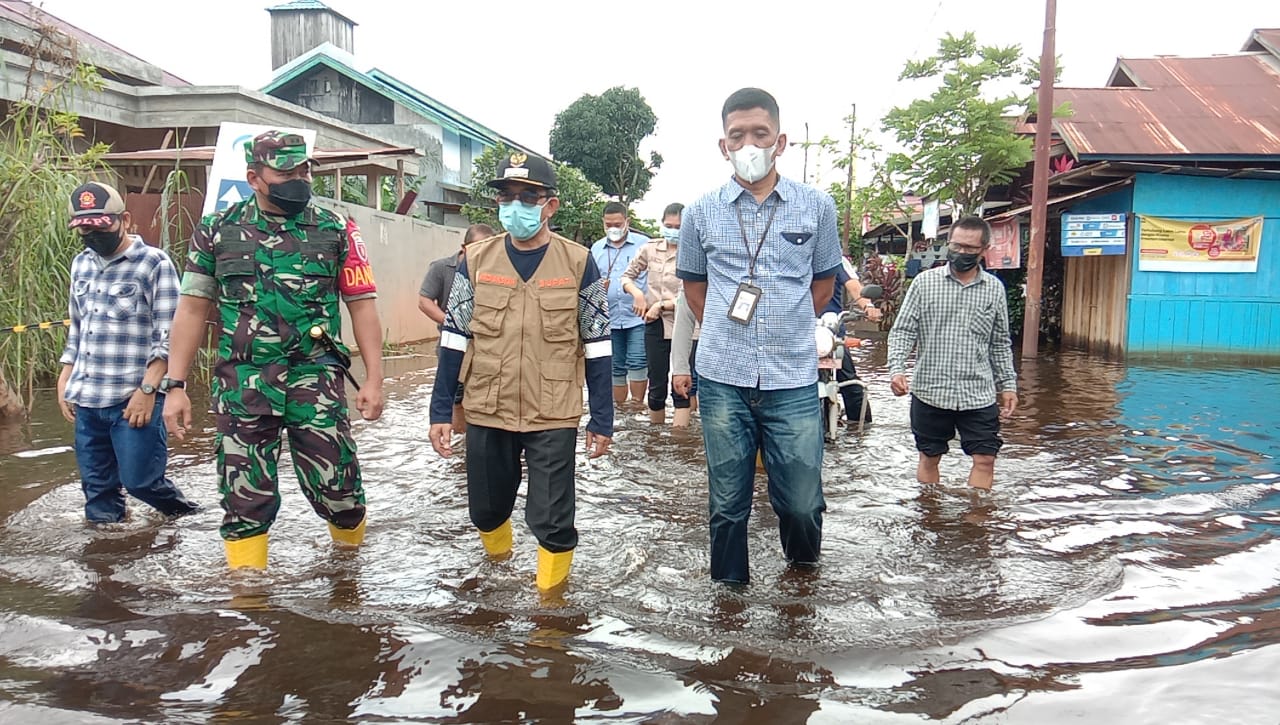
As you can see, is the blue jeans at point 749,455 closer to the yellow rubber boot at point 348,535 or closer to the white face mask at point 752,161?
the white face mask at point 752,161

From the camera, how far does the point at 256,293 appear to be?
354 centimetres

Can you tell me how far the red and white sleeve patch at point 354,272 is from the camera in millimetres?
3777

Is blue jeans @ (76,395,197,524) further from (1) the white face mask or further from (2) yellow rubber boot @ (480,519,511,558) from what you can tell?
(1) the white face mask

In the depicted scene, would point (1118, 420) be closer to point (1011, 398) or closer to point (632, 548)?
point (1011, 398)

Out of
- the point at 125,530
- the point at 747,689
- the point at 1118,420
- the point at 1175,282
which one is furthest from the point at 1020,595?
the point at 1175,282

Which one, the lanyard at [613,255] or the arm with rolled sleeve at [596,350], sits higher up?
the lanyard at [613,255]

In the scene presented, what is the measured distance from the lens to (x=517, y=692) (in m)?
2.82

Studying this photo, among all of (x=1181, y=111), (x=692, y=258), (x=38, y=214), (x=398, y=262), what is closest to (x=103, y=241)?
(x=692, y=258)

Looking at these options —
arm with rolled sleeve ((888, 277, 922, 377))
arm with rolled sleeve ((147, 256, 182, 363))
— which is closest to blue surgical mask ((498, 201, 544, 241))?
arm with rolled sleeve ((147, 256, 182, 363))

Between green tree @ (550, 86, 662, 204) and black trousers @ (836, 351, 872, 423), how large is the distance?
31.4 m

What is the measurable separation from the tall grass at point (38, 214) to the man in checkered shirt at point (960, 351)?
682 cm

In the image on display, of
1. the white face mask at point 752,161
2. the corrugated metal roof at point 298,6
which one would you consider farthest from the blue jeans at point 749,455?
the corrugated metal roof at point 298,6

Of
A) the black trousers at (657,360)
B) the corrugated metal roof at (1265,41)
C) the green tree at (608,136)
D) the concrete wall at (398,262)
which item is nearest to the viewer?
the black trousers at (657,360)

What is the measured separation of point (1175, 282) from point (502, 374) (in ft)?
45.4
